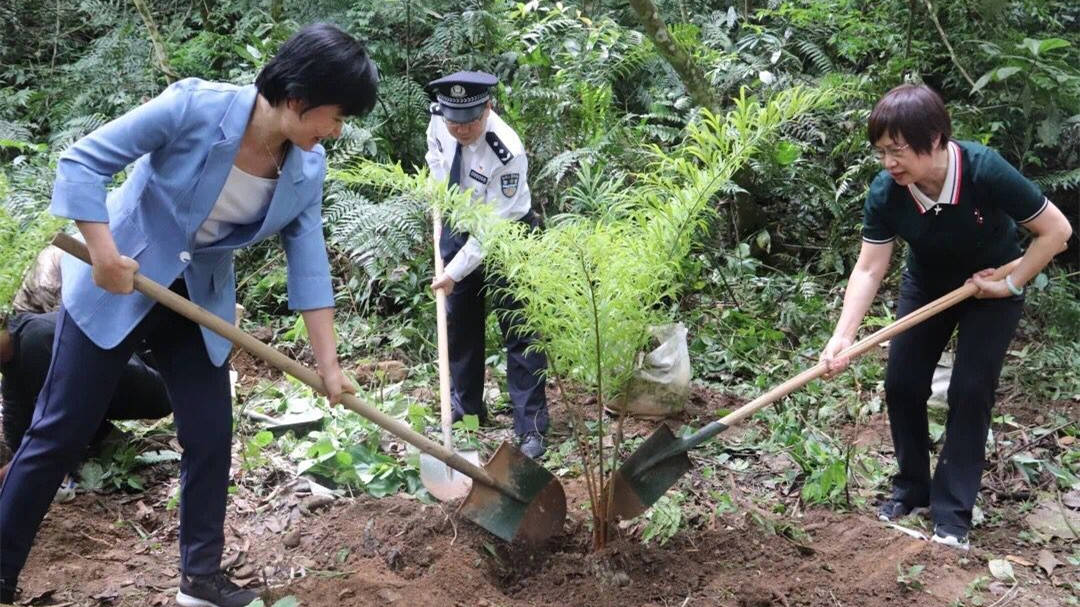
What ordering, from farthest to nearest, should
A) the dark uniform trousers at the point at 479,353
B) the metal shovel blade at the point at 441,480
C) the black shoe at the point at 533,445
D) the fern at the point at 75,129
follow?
1. the fern at the point at 75,129
2. the dark uniform trousers at the point at 479,353
3. the black shoe at the point at 533,445
4. the metal shovel blade at the point at 441,480

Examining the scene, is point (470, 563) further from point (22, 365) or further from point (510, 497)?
point (22, 365)

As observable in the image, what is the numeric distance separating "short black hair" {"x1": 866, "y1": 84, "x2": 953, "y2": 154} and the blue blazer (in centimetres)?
188


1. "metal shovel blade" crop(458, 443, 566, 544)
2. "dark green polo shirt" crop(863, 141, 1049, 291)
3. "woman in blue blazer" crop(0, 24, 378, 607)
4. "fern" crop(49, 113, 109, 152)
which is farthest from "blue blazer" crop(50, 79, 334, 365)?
"fern" crop(49, 113, 109, 152)

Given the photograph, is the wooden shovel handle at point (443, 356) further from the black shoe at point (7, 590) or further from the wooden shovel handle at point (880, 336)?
the black shoe at point (7, 590)

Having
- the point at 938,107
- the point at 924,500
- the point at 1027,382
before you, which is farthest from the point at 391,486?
the point at 1027,382

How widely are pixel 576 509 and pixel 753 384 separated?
1890mm

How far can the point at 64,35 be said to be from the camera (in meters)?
8.74

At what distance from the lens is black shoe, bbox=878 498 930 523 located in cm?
389

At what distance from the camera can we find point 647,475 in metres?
3.53

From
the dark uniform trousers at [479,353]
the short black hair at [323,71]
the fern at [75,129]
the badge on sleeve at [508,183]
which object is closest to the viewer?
the short black hair at [323,71]

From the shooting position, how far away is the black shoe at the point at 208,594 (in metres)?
2.98

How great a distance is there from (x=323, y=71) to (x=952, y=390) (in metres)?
2.68

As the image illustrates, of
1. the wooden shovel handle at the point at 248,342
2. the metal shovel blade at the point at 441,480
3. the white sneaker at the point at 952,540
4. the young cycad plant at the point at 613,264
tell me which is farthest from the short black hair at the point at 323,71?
the white sneaker at the point at 952,540

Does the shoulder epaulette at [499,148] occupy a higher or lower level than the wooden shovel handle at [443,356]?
higher
